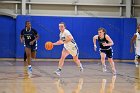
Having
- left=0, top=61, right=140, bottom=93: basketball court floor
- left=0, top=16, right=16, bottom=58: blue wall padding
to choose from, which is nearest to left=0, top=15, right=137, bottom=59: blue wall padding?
left=0, top=16, right=16, bottom=58: blue wall padding

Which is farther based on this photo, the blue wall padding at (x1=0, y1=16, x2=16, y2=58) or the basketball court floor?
the blue wall padding at (x1=0, y1=16, x2=16, y2=58)

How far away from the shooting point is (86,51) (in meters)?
22.4

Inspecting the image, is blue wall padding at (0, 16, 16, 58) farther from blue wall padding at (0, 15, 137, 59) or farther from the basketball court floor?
the basketball court floor

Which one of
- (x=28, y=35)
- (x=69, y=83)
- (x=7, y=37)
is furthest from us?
(x=7, y=37)

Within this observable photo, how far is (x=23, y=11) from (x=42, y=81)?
10232 mm

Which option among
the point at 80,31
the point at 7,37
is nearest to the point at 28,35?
the point at 7,37

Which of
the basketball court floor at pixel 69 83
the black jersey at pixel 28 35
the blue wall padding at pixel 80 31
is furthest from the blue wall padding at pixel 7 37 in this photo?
the black jersey at pixel 28 35

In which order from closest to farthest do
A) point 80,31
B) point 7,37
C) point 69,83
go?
point 69,83, point 7,37, point 80,31

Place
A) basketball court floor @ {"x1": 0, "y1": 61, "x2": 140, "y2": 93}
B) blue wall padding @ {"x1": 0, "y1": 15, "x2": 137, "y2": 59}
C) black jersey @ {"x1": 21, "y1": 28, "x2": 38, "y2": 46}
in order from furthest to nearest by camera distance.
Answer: blue wall padding @ {"x1": 0, "y1": 15, "x2": 137, "y2": 59}, black jersey @ {"x1": 21, "y1": 28, "x2": 38, "y2": 46}, basketball court floor @ {"x1": 0, "y1": 61, "x2": 140, "y2": 93}

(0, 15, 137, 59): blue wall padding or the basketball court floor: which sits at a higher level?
(0, 15, 137, 59): blue wall padding

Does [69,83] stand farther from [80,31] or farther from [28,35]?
[80,31]

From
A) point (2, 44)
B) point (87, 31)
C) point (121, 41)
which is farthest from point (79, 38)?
point (2, 44)

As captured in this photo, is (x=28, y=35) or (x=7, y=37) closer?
(x=28, y=35)

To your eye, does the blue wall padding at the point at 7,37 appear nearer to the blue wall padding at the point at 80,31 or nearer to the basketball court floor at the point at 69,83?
the blue wall padding at the point at 80,31
